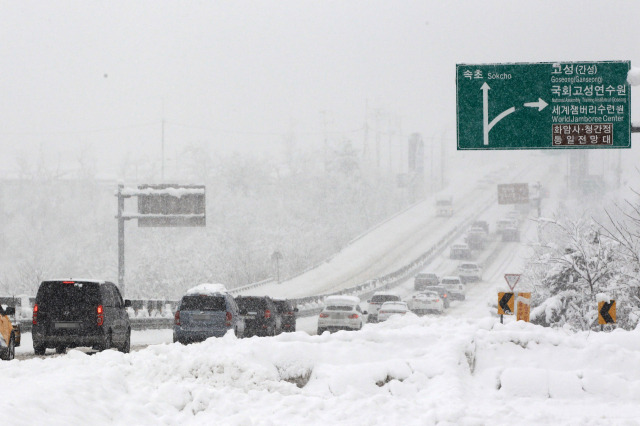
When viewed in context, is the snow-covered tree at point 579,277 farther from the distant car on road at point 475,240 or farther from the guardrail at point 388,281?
the distant car on road at point 475,240

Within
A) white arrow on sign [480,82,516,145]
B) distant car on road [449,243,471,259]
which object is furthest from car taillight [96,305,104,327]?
distant car on road [449,243,471,259]

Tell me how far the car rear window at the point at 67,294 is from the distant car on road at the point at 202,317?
385cm

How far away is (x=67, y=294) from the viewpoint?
21688 millimetres

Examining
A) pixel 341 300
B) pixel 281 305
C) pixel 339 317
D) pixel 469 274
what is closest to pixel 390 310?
pixel 341 300

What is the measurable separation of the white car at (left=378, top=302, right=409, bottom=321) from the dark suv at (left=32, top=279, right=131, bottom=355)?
18472 mm

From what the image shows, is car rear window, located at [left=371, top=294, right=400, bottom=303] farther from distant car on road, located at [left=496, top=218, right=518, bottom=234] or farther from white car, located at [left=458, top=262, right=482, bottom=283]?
distant car on road, located at [left=496, top=218, right=518, bottom=234]

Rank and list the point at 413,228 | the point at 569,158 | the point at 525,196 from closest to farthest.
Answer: the point at 525,196
the point at 413,228
the point at 569,158

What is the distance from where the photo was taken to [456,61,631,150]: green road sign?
19.5 m

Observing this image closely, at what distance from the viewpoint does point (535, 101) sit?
64.3ft

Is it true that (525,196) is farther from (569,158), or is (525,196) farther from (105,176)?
(105,176)

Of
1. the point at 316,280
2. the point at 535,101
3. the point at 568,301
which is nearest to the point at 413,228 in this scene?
the point at 316,280

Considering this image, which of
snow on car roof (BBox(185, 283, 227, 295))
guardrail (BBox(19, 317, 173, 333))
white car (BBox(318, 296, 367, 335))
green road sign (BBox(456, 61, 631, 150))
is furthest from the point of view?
guardrail (BBox(19, 317, 173, 333))

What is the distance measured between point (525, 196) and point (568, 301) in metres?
67.6

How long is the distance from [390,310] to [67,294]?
1986cm
